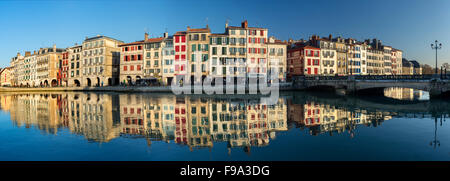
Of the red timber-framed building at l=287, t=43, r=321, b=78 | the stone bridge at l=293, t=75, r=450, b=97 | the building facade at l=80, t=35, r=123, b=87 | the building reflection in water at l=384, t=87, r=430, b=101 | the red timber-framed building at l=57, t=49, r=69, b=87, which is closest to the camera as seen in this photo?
the stone bridge at l=293, t=75, r=450, b=97

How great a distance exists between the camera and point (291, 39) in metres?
79.8

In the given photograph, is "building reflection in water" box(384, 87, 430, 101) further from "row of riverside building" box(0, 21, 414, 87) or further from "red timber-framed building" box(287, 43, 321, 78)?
"red timber-framed building" box(287, 43, 321, 78)

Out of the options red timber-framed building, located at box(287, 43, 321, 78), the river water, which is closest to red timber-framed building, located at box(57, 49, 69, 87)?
red timber-framed building, located at box(287, 43, 321, 78)

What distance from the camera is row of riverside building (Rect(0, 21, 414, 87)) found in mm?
55781

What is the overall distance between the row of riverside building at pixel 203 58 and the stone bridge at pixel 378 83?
10.5 metres

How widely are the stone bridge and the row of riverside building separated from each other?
34.6 feet

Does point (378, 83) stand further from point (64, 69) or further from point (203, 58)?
point (64, 69)

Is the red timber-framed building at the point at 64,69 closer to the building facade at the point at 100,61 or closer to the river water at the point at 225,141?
the building facade at the point at 100,61

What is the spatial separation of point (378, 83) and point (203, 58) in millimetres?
35401

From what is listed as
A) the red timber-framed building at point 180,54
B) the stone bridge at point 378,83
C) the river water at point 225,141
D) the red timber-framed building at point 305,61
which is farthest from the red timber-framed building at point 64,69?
the river water at point 225,141
